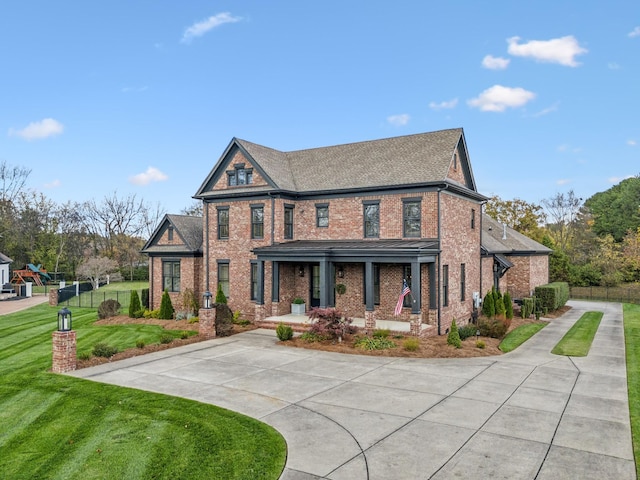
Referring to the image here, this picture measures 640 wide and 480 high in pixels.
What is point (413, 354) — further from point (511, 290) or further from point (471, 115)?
point (471, 115)

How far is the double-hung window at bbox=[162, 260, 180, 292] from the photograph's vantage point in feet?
89.3

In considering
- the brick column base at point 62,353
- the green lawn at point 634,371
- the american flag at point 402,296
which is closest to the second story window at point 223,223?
the american flag at point 402,296

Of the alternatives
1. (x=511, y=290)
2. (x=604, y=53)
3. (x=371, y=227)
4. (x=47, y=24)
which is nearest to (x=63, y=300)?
(x=47, y=24)

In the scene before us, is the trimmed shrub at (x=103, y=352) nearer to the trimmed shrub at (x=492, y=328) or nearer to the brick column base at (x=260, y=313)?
the brick column base at (x=260, y=313)

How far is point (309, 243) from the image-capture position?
75.1 ft

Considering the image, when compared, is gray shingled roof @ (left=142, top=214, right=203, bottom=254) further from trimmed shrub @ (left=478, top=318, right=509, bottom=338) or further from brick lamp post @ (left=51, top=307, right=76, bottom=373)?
trimmed shrub @ (left=478, top=318, right=509, bottom=338)

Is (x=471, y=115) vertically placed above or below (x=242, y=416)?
above

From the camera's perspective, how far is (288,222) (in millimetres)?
24359

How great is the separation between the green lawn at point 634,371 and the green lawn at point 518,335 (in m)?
3.67

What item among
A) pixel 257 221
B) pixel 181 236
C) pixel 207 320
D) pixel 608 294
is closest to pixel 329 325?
pixel 207 320

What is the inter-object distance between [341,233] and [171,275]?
37.4 ft

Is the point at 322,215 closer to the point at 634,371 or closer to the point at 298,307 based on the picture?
the point at 298,307

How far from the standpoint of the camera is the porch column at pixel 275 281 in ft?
74.1

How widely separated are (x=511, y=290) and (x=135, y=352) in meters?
24.4
